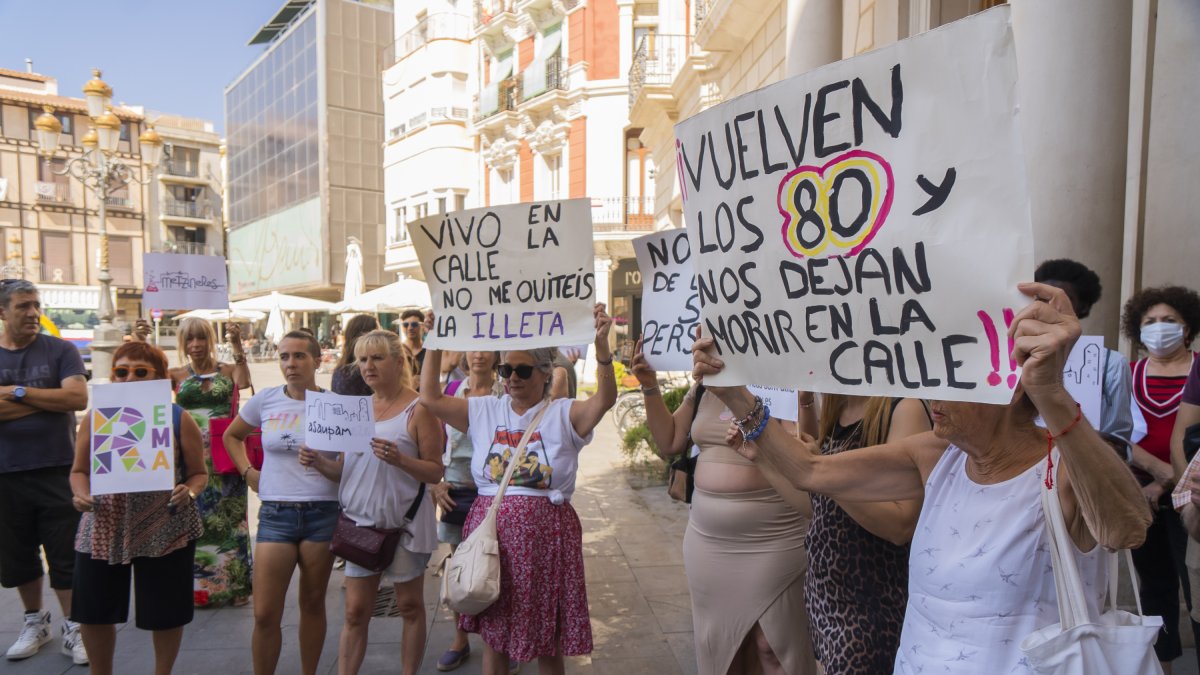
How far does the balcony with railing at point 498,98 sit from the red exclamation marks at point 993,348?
27.7 meters

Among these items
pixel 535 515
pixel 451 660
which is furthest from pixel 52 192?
pixel 535 515

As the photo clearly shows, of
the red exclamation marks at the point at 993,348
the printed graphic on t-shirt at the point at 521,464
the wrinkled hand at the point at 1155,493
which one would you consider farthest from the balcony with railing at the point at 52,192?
the red exclamation marks at the point at 993,348

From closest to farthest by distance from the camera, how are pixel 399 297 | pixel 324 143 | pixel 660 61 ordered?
pixel 399 297
pixel 660 61
pixel 324 143

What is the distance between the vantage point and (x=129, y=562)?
11.9 feet

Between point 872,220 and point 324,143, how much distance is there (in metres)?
44.6

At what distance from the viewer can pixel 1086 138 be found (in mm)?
4230

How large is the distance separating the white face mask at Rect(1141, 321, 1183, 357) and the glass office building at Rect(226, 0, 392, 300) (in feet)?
140

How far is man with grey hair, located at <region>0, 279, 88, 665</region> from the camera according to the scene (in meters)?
4.28

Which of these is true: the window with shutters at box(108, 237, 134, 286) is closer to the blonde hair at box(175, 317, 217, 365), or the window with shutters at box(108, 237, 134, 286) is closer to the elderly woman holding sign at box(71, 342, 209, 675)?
the blonde hair at box(175, 317, 217, 365)

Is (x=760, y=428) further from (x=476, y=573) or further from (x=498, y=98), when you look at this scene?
(x=498, y=98)

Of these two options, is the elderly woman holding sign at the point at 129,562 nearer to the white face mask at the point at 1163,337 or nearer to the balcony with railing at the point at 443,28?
the white face mask at the point at 1163,337

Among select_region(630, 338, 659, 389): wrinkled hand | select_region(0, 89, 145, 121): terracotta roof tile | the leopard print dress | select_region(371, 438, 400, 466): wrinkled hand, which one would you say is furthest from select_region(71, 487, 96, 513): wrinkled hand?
select_region(0, 89, 145, 121): terracotta roof tile

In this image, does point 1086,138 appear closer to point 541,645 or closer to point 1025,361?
point 1025,361

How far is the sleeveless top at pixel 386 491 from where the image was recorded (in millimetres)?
3738
